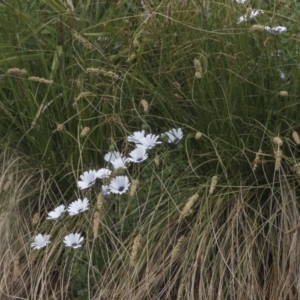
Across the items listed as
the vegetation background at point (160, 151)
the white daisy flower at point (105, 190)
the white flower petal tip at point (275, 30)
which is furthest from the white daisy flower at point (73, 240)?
the white flower petal tip at point (275, 30)

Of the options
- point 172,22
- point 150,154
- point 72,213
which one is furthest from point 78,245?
point 172,22

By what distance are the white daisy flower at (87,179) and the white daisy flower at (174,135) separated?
30 cm

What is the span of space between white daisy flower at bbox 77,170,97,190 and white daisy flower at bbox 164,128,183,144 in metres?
0.30

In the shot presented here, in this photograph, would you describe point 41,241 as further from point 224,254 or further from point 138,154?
point 224,254

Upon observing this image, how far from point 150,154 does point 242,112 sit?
1.20 ft

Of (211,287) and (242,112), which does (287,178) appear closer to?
(242,112)

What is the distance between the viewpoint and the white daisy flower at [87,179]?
8.86 ft

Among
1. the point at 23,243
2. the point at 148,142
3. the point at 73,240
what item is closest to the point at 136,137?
the point at 148,142

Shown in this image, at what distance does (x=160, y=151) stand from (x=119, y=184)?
298mm

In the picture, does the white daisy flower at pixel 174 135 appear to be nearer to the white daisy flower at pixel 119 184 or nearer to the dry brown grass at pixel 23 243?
the white daisy flower at pixel 119 184

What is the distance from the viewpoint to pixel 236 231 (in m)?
2.62

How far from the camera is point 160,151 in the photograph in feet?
9.43

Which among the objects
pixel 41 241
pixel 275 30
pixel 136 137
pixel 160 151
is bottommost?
pixel 41 241

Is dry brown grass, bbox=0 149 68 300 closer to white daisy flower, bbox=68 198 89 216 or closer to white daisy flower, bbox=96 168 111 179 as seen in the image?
white daisy flower, bbox=68 198 89 216
